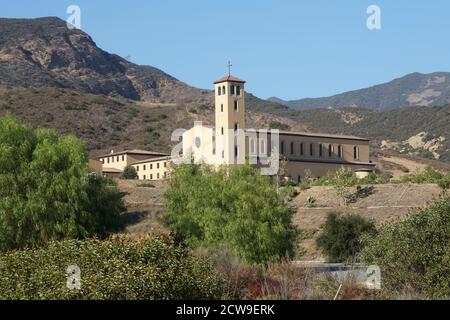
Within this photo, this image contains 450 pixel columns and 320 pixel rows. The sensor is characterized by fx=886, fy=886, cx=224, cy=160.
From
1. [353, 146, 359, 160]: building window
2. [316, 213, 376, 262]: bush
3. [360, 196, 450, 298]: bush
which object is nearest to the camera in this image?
[360, 196, 450, 298]: bush

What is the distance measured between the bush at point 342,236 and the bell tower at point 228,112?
3757cm

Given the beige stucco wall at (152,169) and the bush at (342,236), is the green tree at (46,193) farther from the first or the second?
the beige stucco wall at (152,169)

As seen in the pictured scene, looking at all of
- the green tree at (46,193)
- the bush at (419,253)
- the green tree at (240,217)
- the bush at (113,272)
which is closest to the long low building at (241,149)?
the green tree at (240,217)

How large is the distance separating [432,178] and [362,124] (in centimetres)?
11546

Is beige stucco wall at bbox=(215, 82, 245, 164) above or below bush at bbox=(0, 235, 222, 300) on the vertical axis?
above

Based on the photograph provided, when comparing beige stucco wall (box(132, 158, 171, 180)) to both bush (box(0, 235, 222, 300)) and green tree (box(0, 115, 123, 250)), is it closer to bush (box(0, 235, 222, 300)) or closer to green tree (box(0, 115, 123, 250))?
green tree (box(0, 115, 123, 250))

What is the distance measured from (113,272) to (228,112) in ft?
240

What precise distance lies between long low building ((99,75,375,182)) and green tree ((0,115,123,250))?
38.6 meters

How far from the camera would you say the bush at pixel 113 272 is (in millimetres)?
21609

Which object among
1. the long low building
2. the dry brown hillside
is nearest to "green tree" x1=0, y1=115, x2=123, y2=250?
the dry brown hillside

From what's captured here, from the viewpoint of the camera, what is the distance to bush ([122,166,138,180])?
101188mm

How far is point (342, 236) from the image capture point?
5534cm
